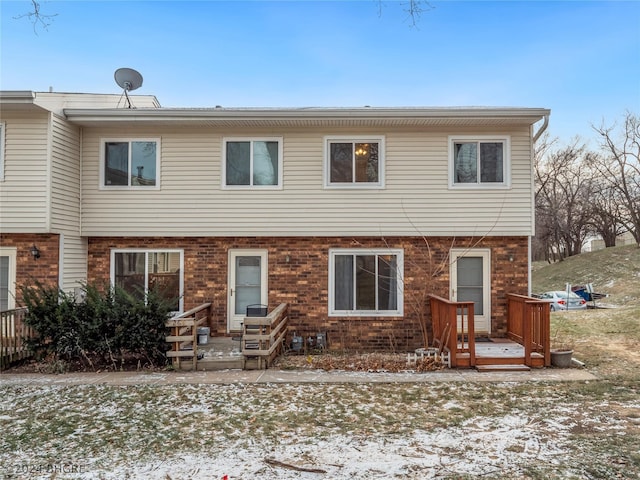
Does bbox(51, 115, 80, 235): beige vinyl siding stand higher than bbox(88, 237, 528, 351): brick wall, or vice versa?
bbox(51, 115, 80, 235): beige vinyl siding

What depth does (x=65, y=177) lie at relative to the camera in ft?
26.7

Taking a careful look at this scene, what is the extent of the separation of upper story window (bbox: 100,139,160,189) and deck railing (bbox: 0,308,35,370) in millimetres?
3068

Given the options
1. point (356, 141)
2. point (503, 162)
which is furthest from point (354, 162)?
point (503, 162)

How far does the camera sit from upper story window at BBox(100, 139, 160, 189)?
341 inches

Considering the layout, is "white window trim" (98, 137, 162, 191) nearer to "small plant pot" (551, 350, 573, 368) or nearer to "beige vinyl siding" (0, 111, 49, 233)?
A: "beige vinyl siding" (0, 111, 49, 233)

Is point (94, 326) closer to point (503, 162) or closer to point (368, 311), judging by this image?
point (368, 311)

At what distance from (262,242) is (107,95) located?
6.44 meters

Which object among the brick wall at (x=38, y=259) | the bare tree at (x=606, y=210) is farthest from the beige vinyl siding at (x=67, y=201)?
the bare tree at (x=606, y=210)

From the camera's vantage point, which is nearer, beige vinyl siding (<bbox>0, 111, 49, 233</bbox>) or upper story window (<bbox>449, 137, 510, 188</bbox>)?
beige vinyl siding (<bbox>0, 111, 49, 233</bbox>)

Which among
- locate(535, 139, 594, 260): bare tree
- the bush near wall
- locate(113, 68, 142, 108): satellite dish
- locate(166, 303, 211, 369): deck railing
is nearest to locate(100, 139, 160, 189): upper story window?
locate(113, 68, 142, 108): satellite dish

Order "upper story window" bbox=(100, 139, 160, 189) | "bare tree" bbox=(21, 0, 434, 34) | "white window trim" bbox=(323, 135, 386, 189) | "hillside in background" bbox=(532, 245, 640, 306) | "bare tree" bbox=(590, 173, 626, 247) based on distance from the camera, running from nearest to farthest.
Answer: "bare tree" bbox=(21, 0, 434, 34) → "white window trim" bbox=(323, 135, 386, 189) → "upper story window" bbox=(100, 139, 160, 189) → "hillside in background" bbox=(532, 245, 640, 306) → "bare tree" bbox=(590, 173, 626, 247)

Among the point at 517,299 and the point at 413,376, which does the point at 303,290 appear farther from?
the point at 517,299

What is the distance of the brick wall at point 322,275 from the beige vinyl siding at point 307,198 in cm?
29

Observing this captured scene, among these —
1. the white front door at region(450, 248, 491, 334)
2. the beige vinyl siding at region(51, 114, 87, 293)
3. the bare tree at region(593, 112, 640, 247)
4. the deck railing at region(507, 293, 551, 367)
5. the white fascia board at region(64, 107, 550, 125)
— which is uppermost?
the bare tree at region(593, 112, 640, 247)
